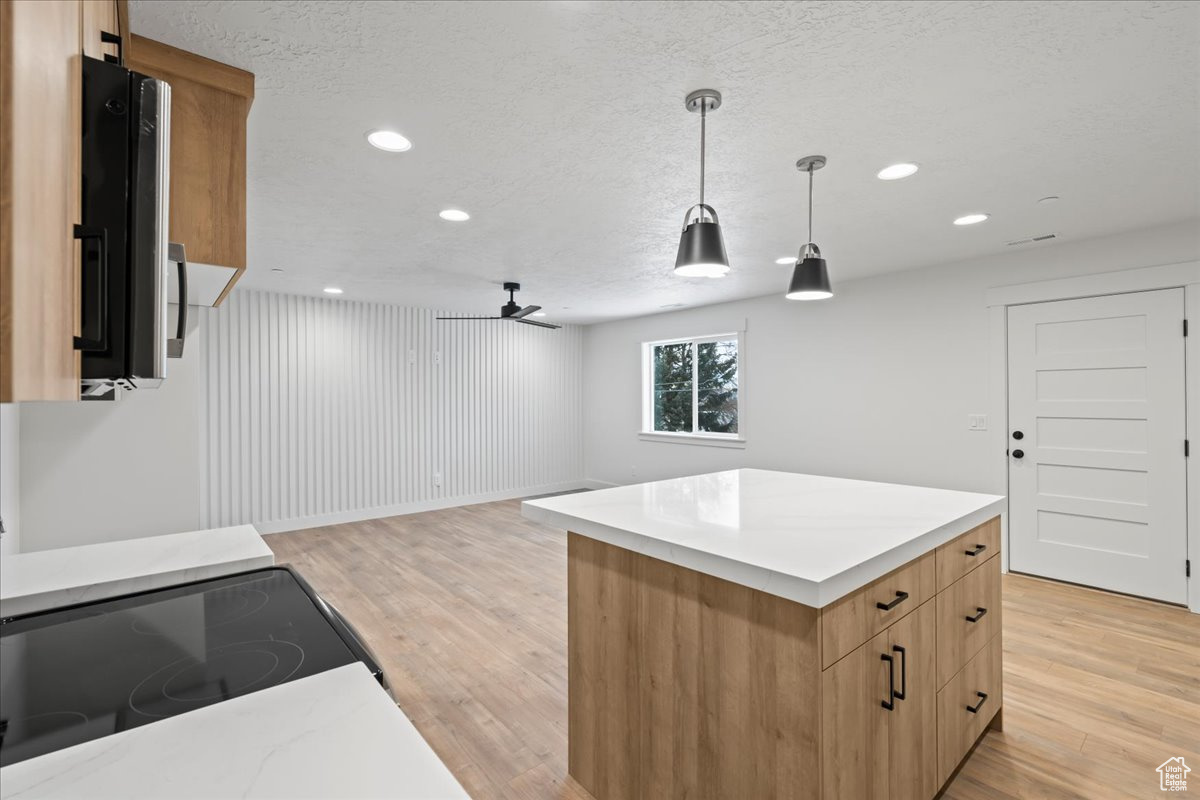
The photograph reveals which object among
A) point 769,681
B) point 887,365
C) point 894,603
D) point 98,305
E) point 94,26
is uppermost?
point 94,26

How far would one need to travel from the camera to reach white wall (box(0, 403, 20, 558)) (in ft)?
5.81

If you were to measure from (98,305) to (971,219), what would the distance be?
3902 millimetres

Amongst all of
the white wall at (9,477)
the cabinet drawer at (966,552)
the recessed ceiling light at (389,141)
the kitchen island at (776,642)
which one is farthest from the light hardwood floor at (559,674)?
the recessed ceiling light at (389,141)

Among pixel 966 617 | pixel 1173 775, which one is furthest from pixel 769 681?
pixel 1173 775

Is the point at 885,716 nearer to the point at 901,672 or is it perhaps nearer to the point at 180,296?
the point at 901,672

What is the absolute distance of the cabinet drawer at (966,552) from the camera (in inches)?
67.2

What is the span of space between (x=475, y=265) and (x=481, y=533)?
2.61 m

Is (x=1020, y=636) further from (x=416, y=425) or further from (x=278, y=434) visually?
(x=278, y=434)

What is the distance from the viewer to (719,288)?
16.9ft

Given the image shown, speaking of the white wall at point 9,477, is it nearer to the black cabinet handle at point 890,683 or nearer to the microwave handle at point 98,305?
the microwave handle at point 98,305

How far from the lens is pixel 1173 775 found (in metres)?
1.92

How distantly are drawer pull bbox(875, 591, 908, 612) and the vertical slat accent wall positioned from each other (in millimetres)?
5581

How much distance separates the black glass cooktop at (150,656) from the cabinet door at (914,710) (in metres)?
1.35

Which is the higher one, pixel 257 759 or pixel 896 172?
pixel 896 172
